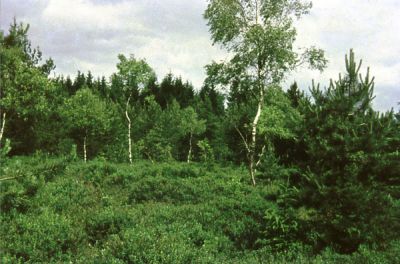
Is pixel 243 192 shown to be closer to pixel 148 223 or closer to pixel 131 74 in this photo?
pixel 148 223

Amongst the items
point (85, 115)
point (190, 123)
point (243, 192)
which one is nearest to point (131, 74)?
point (85, 115)

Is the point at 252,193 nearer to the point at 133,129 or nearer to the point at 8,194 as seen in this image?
the point at 8,194

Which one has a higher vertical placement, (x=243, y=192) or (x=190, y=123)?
(x=190, y=123)

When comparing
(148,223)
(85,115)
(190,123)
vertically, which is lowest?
(148,223)

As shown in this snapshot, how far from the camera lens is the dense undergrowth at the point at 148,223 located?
37.6ft

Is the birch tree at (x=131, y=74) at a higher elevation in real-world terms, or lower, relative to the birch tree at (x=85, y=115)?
higher

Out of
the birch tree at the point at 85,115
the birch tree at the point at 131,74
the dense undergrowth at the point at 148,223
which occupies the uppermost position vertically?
the birch tree at the point at 131,74

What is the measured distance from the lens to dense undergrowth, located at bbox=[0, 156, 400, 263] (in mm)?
11453

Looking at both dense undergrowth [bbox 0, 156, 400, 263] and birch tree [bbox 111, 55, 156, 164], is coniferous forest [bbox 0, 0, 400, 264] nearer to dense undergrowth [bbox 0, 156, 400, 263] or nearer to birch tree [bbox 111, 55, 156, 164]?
dense undergrowth [bbox 0, 156, 400, 263]

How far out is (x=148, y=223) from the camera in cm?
1694

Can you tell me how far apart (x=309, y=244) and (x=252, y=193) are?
9.13 m

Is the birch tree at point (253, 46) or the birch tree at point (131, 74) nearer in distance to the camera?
the birch tree at point (253, 46)

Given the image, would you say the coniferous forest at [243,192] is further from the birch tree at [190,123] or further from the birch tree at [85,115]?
the birch tree at [190,123]

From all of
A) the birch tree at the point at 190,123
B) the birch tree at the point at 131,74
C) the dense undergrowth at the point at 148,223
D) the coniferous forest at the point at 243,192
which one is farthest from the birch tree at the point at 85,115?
the dense undergrowth at the point at 148,223
